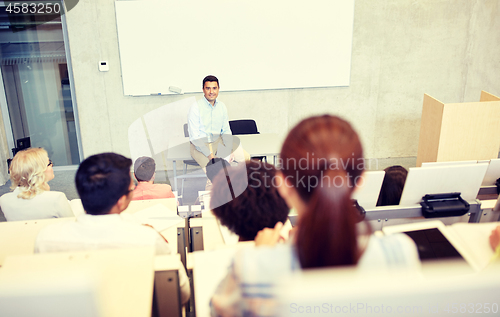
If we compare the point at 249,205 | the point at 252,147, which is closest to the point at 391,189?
the point at 249,205

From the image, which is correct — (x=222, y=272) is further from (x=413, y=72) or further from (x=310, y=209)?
(x=413, y=72)

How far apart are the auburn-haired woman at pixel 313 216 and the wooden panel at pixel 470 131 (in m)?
2.96

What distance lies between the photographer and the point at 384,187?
212 centimetres

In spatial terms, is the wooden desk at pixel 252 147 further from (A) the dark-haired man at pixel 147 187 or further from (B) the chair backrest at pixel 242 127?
(A) the dark-haired man at pixel 147 187

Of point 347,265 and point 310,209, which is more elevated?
point 310,209

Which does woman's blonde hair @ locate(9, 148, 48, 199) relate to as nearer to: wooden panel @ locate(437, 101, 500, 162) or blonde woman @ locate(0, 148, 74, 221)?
blonde woman @ locate(0, 148, 74, 221)

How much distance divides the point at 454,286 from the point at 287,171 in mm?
414

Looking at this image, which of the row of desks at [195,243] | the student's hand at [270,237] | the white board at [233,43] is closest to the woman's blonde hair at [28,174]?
the row of desks at [195,243]

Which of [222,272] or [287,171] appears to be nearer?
[287,171]

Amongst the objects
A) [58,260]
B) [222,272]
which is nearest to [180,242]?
[222,272]

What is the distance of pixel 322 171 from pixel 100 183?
92 centimetres

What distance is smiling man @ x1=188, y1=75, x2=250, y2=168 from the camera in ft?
12.3

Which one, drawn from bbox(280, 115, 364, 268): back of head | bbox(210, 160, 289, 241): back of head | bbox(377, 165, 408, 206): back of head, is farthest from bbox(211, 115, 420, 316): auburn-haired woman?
bbox(377, 165, 408, 206): back of head

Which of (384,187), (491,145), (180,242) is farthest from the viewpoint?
(491,145)
